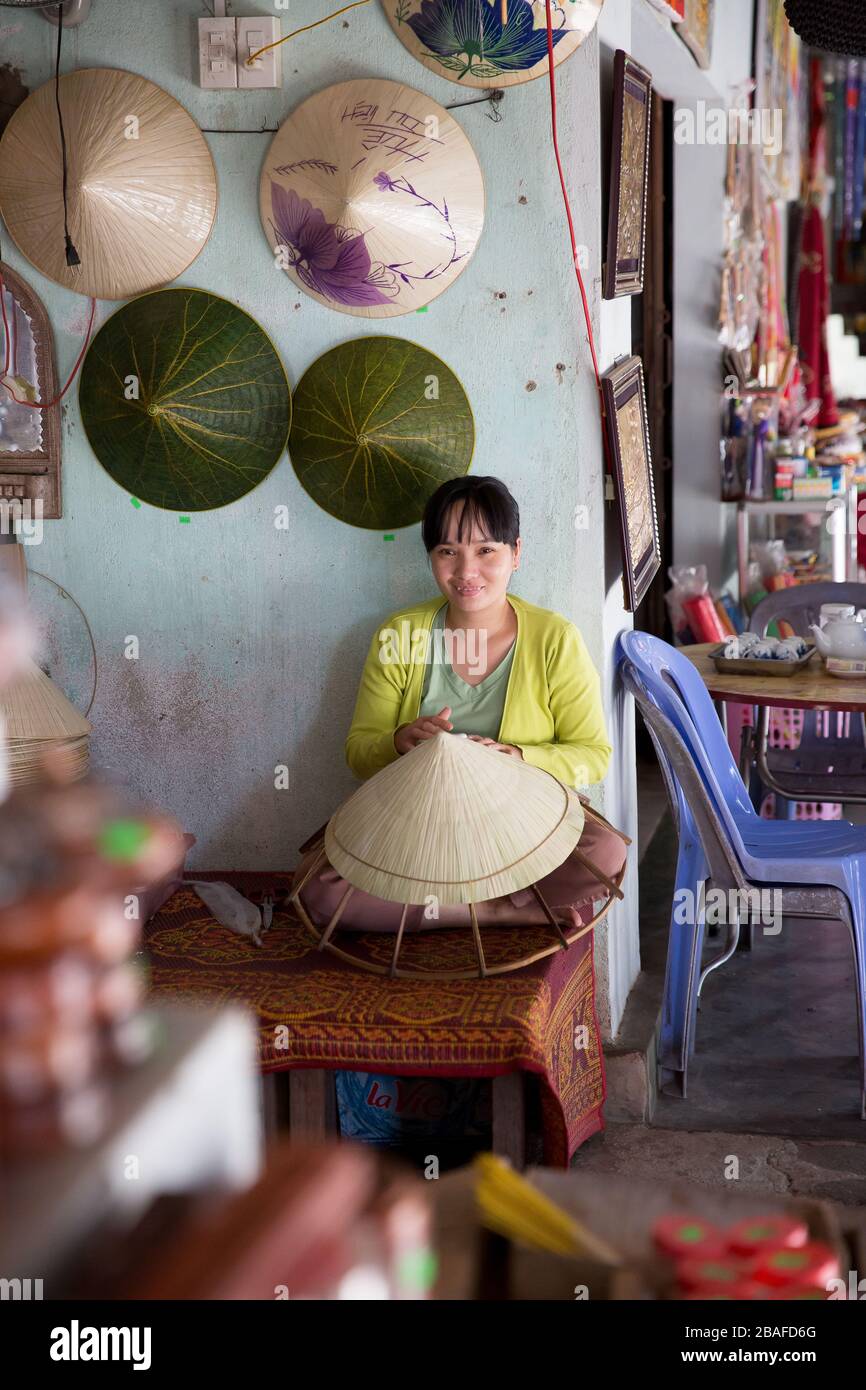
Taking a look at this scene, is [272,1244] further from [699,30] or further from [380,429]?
[699,30]

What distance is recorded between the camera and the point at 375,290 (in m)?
2.96

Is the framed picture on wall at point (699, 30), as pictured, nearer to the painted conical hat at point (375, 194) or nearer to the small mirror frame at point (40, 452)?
the painted conical hat at point (375, 194)

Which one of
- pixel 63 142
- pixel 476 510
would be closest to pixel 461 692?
pixel 476 510

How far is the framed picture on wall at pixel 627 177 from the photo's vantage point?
2951 mm

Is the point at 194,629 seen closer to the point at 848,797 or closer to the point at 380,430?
the point at 380,430

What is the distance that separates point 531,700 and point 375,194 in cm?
109

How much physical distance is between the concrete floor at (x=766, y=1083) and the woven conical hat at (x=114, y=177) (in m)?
2.03

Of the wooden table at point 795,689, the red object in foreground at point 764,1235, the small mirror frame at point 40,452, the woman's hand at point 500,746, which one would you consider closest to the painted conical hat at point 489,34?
the small mirror frame at point 40,452

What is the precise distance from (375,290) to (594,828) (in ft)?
4.04

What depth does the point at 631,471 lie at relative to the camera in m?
3.15

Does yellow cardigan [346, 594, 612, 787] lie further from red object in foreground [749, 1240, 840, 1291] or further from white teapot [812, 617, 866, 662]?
red object in foreground [749, 1240, 840, 1291]

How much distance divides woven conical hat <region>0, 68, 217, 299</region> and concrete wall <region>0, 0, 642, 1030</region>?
61 mm

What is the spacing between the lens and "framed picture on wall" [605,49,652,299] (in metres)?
2.95

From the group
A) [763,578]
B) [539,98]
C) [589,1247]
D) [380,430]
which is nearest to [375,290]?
[380,430]
